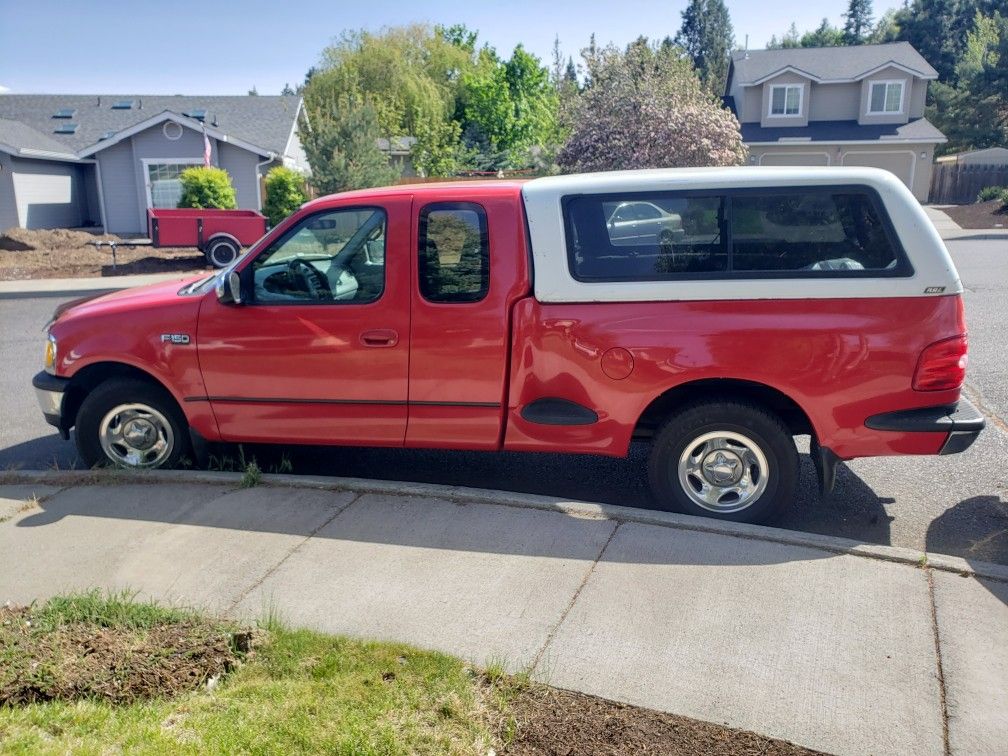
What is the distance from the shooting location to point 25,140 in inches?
1140

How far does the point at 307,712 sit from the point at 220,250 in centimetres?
1883

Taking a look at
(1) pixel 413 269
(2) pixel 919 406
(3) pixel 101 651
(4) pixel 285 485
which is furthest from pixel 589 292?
(3) pixel 101 651

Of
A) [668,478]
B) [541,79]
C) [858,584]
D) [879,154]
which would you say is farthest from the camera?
[541,79]

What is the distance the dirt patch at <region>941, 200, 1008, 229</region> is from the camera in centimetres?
2730

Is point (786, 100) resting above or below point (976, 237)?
above

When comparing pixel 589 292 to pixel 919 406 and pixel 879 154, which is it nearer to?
pixel 919 406

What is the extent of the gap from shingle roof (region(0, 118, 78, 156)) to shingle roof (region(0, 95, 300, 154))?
514 mm

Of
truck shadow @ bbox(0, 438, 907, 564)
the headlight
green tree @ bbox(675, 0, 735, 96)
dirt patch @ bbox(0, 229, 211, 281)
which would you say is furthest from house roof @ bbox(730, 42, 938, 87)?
green tree @ bbox(675, 0, 735, 96)

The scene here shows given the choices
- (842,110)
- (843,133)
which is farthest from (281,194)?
(842,110)

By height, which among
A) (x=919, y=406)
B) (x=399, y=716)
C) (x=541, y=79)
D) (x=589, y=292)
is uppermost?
(x=541, y=79)

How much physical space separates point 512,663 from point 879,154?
40.8m

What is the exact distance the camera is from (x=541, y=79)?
41.5 m

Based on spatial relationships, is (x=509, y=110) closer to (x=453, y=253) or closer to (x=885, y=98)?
(x=885, y=98)

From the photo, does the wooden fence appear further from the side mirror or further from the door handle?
the side mirror
